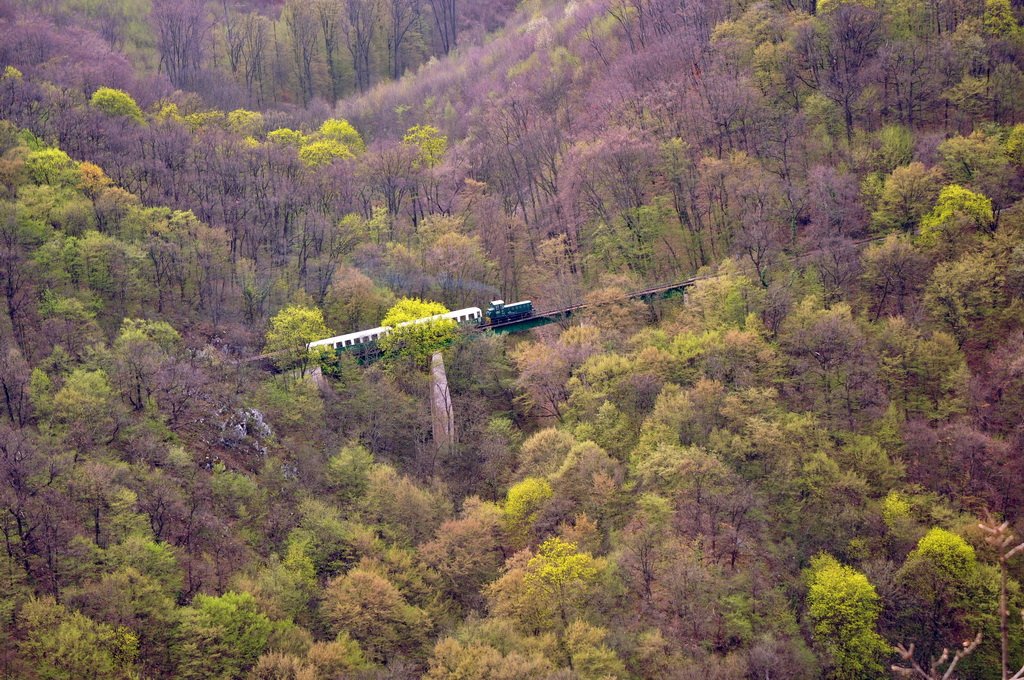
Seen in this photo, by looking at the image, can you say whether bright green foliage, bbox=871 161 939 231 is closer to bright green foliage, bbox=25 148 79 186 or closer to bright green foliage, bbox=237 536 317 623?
bright green foliage, bbox=237 536 317 623

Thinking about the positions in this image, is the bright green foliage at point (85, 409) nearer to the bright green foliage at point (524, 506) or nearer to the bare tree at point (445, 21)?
the bright green foliage at point (524, 506)

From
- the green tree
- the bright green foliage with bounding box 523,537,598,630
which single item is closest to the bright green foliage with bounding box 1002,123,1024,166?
the green tree

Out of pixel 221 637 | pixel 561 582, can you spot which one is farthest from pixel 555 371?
pixel 221 637

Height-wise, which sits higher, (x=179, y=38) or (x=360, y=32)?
(x=179, y=38)

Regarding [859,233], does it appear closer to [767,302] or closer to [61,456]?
[767,302]

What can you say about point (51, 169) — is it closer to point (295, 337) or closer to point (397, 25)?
point (295, 337)

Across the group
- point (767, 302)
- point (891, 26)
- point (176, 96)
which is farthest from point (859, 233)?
point (176, 96)
